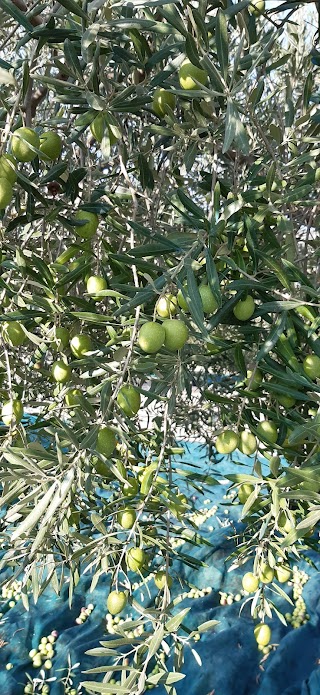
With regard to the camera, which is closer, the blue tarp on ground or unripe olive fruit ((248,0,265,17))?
unripe olive fruit ((248,0,265,17))

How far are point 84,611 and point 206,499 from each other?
2231 millimetres

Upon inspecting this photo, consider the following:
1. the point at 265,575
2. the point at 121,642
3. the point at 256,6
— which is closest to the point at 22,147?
the point at 256,6

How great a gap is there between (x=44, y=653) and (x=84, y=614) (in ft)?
1.57

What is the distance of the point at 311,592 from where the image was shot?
15.8ft

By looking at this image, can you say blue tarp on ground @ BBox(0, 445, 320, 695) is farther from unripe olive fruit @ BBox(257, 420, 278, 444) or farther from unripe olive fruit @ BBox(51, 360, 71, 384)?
unripe olive fruit @ BBox(51, 360, 71, 384)

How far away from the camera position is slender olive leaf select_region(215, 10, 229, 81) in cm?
104

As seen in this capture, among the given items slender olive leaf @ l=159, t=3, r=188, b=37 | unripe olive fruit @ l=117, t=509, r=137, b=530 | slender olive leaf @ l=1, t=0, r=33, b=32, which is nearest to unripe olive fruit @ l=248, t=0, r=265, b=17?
slender olive leaf @ l=159, t=3, r=188, b=37

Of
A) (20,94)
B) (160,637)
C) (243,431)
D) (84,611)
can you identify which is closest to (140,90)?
(20,94)

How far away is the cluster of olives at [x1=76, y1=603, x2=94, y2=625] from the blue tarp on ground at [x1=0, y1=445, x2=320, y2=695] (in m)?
0.05

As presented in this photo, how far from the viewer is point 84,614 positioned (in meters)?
4.72

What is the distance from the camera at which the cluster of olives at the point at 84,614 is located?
4.70 m

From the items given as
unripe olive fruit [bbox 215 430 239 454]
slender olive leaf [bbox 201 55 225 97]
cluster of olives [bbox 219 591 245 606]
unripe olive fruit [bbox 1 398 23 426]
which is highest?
slender olive leaf [bbox 201 55 225 97]

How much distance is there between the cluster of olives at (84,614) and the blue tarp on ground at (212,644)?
0.17 ft

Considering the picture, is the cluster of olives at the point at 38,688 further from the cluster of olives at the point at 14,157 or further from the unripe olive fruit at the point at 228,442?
the cluster of olives at the point at 14,157
